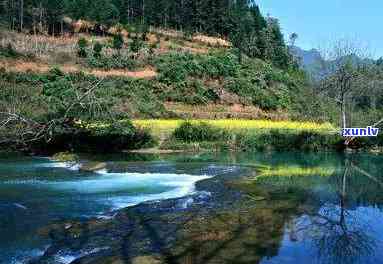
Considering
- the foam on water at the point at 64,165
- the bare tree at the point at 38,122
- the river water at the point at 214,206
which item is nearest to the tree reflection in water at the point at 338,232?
the river water at the point at 214,206

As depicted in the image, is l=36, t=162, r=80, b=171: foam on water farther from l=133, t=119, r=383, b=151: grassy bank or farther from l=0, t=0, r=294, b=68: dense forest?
l=0, t=0, r=294, b=68: dense forest

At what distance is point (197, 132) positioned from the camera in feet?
145

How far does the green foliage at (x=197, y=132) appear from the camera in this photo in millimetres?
43875

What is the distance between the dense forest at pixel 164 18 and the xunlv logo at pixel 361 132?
151 ft

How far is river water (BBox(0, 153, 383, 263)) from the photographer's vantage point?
13.8m

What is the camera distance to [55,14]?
80250mm

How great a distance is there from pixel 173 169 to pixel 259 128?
16.8 metres

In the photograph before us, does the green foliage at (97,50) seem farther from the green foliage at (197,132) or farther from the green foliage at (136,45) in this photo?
the green foliage at (197,132)

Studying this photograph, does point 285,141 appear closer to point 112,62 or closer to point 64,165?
point 64,165

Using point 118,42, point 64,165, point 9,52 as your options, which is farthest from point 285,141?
point 9,52

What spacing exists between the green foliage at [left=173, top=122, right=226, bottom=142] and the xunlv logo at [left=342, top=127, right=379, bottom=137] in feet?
29.7

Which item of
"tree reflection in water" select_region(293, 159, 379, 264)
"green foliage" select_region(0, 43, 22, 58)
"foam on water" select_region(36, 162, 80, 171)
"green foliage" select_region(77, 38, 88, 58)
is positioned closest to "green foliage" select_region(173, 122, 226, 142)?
"foam on water" select_region(36, 162, 80, 171)

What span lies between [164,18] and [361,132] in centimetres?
6456

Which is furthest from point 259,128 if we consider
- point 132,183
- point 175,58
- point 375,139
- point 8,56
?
point 8,56
